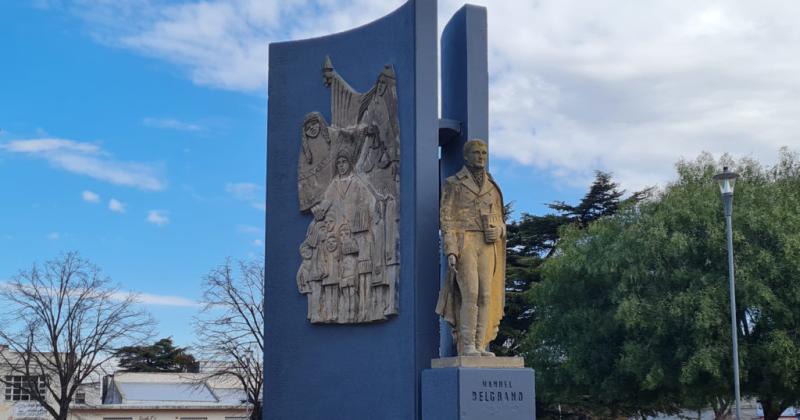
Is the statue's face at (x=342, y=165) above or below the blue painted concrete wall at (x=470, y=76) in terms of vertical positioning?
below

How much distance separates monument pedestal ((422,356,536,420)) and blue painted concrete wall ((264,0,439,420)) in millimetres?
1146

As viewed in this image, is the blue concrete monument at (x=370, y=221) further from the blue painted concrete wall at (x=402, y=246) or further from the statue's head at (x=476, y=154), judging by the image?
the statue's head at (x=476, y=154)

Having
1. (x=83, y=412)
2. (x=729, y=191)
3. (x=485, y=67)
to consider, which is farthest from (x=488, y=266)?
(x=83, y=412)

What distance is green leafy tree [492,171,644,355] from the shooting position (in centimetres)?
3528

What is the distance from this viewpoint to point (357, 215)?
13.8m

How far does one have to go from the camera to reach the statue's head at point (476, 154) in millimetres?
12125

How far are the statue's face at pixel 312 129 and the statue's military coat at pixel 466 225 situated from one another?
3.52 m

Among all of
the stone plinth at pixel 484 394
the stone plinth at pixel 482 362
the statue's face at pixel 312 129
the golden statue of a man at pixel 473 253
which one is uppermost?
the statue's face at pixel 312 129

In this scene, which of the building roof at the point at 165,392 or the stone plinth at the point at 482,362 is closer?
the stone plinth at the point at 482,362

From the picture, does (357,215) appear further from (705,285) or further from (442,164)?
(705,285)

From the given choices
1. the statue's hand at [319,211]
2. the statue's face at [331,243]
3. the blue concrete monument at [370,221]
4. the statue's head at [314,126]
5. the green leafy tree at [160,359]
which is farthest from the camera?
the green leafy tree at [160,359]

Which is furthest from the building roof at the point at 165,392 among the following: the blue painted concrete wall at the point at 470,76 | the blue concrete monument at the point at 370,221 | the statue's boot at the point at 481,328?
the statue's boot at the point at 481,328

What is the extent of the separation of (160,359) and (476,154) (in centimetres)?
5089

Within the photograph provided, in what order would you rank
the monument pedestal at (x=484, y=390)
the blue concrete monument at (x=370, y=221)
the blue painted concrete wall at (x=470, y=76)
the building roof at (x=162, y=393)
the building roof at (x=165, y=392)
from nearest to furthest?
1. the monument pedestal at (x=484, y=390)
2. the blue concrete monument at (x=370, y=221)
3. the blue painted concrete wall at (x=470, y=76)
4. the building roof at (x=165, y=392)
5. the building roof at (x=162, y=393)
